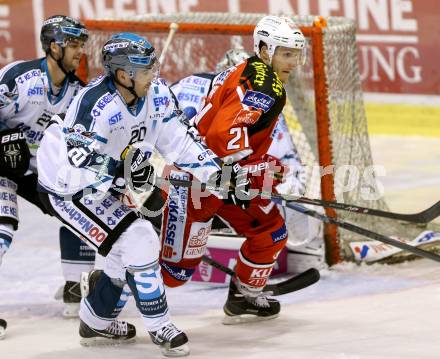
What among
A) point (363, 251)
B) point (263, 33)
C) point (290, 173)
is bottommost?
point (363, 251)

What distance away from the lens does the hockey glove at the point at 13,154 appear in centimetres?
512

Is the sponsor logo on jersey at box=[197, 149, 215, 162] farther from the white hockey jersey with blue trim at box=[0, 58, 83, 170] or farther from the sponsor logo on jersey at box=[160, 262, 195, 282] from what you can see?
the white hockey jersey with blue trim at box=[0, 58, 83, 170]

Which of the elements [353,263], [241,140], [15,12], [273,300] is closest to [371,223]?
[353,263]

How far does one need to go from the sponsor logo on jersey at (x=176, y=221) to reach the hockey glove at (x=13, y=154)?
630 mm

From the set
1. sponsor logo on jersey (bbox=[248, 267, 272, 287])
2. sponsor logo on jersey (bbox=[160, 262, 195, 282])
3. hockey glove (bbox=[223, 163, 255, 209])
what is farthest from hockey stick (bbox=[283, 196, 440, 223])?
sponsor logo on jersey (bbox=[160, 262, 195, 282])

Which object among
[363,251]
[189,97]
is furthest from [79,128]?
[363,251]

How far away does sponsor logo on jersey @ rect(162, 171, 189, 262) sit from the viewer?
503 centimetres

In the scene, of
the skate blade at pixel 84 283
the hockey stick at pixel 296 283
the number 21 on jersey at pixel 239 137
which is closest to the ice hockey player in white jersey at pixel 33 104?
the skate blade at pixel 84 283

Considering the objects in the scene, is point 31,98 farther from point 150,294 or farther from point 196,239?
point 150,294

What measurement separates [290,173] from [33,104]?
→ 1.36 m

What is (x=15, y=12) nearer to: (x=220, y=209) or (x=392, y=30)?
(x=392, y=30)

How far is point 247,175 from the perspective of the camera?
496 centimetres

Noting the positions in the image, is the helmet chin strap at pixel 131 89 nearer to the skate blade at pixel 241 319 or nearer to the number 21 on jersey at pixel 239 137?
the number 21 on jersey at pixel 239 137

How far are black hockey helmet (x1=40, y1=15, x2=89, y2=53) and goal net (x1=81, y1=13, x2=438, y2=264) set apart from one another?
3.75 ft
